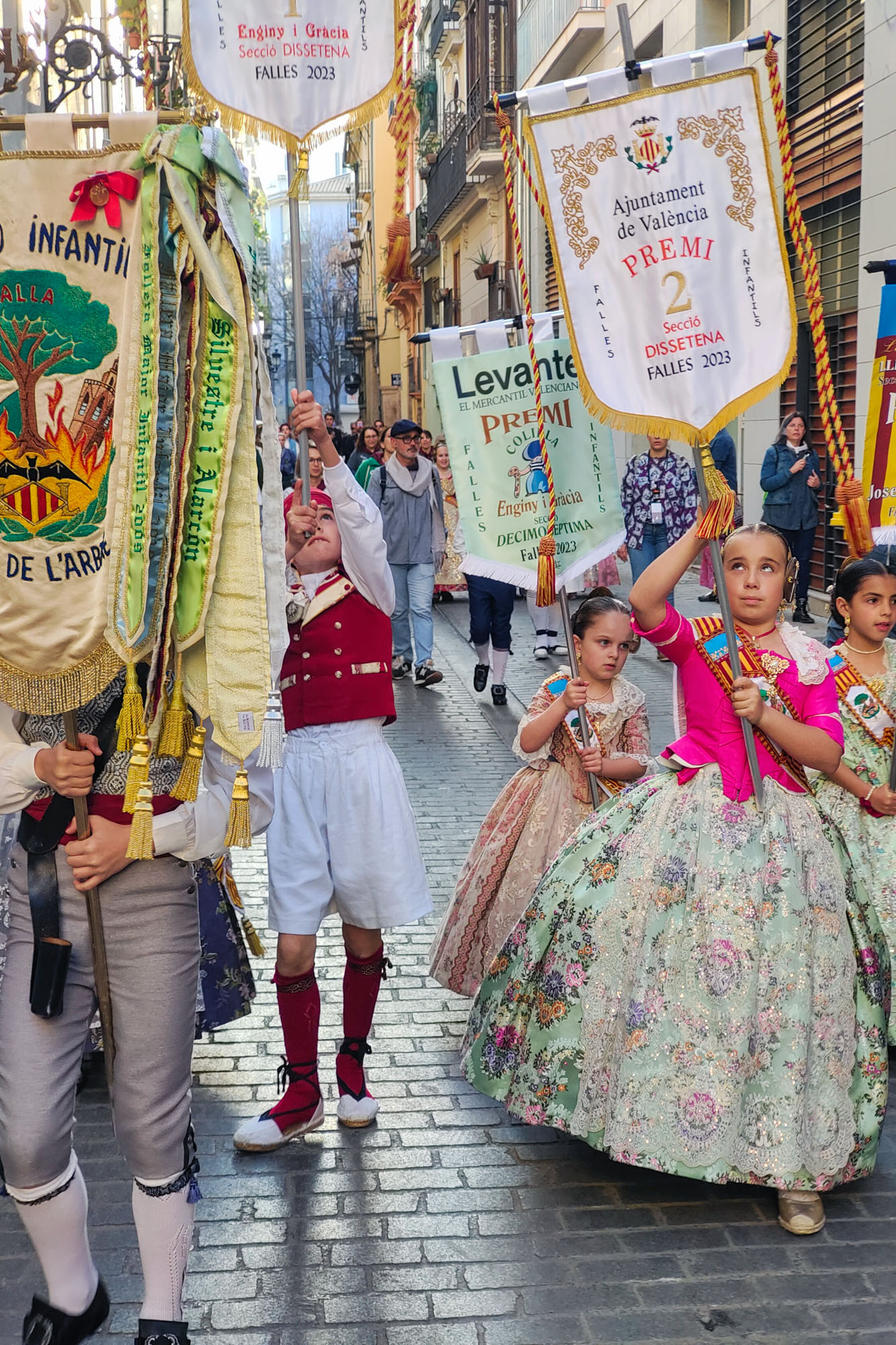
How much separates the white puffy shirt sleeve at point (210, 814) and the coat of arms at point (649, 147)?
2.15 m

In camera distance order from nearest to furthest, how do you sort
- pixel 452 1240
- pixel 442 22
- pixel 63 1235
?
pixel 63 1235, pixel 452 1240, pixel 442 22

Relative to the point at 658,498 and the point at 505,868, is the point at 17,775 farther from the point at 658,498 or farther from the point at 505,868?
the point at 658,498

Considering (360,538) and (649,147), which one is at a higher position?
(649,147)

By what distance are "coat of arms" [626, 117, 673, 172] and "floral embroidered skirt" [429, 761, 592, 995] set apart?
204 cm

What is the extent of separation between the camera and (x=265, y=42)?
160 inches

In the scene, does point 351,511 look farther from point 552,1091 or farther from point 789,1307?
point 789,1307

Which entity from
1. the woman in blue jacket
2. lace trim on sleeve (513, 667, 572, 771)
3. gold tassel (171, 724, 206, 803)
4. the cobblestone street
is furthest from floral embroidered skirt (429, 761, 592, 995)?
the woman in blue jacket

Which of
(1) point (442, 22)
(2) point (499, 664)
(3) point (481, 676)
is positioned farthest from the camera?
(1) point (442, 22)

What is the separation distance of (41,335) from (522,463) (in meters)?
2.71

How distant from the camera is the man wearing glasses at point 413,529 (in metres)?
12.0

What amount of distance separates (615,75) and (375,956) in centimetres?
270

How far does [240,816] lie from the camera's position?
2.93 m

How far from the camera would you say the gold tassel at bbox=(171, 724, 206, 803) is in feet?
9.64

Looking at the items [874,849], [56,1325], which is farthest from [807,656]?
[56,1325]
